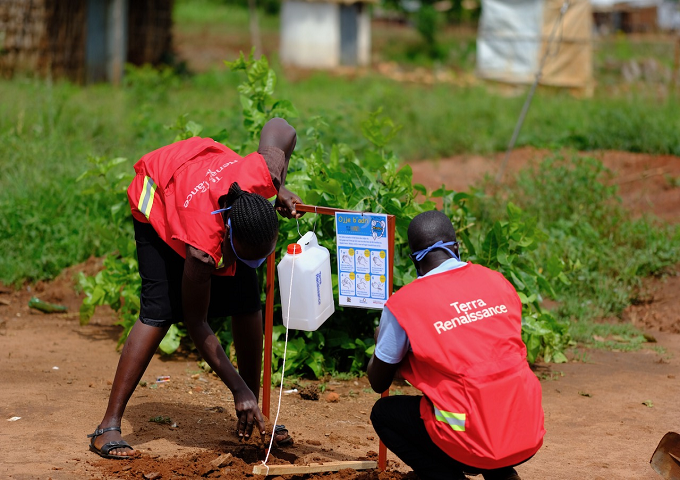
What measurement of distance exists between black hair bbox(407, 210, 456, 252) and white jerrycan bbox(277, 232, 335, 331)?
2.41ft

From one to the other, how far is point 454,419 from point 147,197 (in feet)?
5.16

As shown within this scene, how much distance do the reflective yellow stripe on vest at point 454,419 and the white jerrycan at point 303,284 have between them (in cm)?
93

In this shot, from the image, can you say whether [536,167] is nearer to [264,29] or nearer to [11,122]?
[11,122]

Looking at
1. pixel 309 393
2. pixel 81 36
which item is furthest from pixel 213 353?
→ pixel 81 36

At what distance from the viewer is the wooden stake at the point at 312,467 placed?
3232mm

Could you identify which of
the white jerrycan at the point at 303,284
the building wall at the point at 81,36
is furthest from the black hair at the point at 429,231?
the building wall at the point at 81,36

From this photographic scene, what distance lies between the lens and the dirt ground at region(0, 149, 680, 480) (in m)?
3.39

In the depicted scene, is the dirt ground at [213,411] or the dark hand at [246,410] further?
the dirt ground at [213,411]

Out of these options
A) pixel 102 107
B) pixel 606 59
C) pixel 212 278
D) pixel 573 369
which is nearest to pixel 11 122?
pixel 102 107

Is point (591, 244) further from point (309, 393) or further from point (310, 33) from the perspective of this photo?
point (310, 33)

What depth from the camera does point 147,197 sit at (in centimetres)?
332

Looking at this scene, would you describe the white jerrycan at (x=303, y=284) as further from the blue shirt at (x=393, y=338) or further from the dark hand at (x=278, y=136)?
the blue shirt at (x=393, y=338)

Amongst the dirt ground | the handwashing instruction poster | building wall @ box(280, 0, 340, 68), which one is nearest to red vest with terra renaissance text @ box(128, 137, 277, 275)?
the handwashing instruction poster

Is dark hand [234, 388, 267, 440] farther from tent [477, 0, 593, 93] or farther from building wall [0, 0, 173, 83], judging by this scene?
tent [477, 0, 593, 93]
